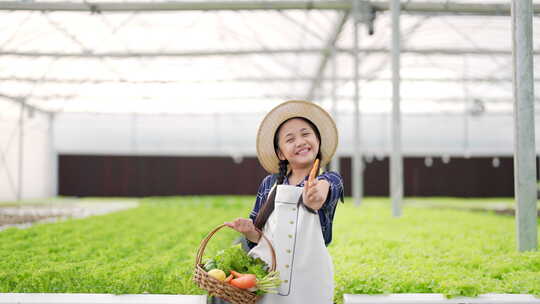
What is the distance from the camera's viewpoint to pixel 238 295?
8.38 feet

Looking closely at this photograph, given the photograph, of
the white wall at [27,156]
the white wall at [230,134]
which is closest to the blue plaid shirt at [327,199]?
the white wall at [27,156]

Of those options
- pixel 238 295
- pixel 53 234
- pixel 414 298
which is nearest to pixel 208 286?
pixel 238 295

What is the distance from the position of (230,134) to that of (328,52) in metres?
13.3

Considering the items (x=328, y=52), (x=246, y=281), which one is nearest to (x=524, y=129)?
(x=246, y=281)

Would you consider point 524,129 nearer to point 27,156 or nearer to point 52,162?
point 27,156

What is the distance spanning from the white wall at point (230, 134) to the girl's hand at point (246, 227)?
25.3 metres

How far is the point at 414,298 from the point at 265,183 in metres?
1.28

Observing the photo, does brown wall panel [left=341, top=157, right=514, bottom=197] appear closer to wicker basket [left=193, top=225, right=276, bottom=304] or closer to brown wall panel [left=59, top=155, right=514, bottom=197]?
brown wall panel [left=59, top=155, right=514, bottom=197]

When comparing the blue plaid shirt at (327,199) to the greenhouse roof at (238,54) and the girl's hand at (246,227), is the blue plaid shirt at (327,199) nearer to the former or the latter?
the girl's hand at (246,227)

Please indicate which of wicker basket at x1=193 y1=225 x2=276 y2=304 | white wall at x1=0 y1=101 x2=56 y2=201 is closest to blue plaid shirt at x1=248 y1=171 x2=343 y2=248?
wicker basket at x1=193 y1=225 x2=276 y2=304

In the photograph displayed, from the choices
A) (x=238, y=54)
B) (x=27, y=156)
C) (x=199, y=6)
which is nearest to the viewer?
(x=199, y=6)

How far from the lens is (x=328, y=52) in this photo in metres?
16.6

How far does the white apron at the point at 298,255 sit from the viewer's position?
2631mm

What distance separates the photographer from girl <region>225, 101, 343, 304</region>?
2633 millimetres
